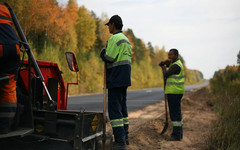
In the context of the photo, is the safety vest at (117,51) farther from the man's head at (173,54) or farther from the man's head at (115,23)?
the man's head at (173,54)

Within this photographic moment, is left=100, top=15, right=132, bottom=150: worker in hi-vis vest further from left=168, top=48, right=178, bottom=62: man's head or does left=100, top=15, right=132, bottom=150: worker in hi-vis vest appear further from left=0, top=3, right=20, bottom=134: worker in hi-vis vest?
left=168, top=48, right=178, bottom=62: man's head

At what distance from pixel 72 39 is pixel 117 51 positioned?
19.7m

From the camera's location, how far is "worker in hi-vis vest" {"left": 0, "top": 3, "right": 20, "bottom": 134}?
2361 mm

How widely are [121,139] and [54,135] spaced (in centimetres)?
107

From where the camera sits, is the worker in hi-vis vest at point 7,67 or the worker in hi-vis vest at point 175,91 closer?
the worker in hi-vis vest at point 7,67

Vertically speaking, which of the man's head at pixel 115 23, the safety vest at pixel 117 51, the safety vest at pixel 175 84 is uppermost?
the man's head at pixel 115 23

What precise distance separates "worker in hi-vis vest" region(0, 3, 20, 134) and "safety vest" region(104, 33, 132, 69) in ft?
4.23

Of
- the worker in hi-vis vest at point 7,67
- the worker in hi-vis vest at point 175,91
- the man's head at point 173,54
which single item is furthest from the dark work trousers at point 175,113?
the worker in hi-vis vest at point 7,67

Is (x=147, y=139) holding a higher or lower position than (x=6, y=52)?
lower

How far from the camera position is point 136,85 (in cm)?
4866

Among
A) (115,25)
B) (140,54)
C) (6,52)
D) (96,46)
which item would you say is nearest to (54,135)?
(6,52)

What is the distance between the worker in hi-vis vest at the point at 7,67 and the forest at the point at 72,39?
1833 millimetres

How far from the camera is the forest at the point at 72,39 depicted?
5.13 m

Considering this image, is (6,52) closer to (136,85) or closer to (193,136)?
(193,136)
